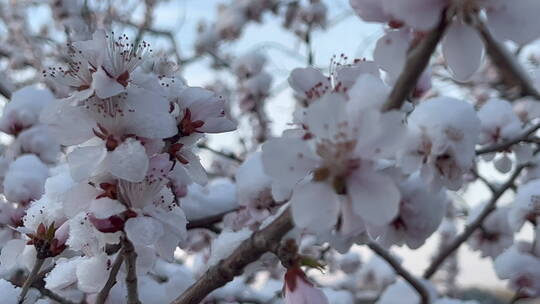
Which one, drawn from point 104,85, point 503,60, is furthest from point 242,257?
point 503,60

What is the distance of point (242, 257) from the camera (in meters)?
0.77

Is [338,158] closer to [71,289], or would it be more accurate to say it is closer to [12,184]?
[71,289]

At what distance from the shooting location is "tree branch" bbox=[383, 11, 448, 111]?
616 millimetres

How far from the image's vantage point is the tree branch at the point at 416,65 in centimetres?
62

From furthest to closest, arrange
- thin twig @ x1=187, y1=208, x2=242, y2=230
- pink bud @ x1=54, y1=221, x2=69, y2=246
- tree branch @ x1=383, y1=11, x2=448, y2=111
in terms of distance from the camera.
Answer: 1. thin twig @ x1=187, y1=208, x2=242, y2=230
2. pink bud @ x1=54, y1=221, x2=69, y2=246
3. tree branch @ x1=383, y1=11, x2=448, y2=111

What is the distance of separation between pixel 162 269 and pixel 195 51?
272 cm

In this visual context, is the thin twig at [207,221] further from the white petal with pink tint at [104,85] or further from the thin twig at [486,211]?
the white petal with pink tint at [104,85]

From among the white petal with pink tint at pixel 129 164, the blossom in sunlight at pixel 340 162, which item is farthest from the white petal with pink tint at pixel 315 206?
the white petal with pink tint at pixel 129 164

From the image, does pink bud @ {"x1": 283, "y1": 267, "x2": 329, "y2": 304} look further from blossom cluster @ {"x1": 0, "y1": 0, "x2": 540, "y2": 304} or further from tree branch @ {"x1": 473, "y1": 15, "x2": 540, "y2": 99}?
tree branch @ {"x1": 473, "y1": 15, "x2": 540, "y2": 99}

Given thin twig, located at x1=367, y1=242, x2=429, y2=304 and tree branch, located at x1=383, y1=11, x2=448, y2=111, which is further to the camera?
thin twig, located at x1=367, y1=242, x2=429, y2=304

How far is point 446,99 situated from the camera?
3.28ft

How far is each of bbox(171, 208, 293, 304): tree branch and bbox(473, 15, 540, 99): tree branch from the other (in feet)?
1.08

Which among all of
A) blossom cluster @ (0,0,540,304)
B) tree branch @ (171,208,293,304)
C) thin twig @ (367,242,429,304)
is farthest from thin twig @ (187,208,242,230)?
tree branch @ (171,208,293,304)

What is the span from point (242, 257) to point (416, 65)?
34 centimetres
